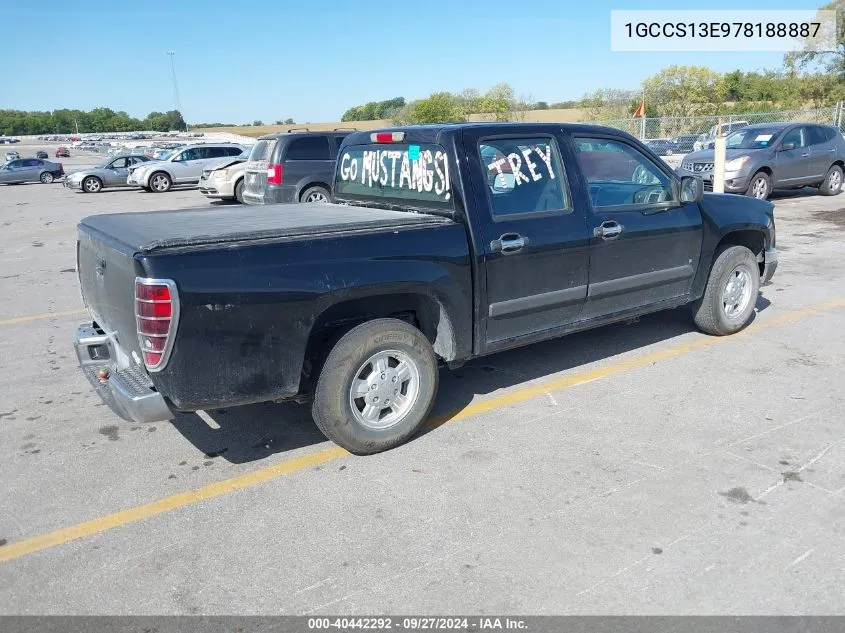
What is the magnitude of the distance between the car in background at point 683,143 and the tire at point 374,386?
26160mm

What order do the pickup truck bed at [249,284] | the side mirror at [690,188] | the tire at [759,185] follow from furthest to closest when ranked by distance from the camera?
the tire at [759,185] → the side mirror at [690,188] → the pickup truck bed at [249,284]

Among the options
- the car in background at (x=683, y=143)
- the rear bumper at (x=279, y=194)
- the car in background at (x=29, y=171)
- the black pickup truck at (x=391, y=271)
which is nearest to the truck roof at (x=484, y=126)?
the black pickup truck at (x=391, y=271)

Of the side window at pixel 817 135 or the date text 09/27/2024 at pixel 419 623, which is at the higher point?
the side window at pixel 817 135

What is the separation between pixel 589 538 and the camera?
10.7 ft

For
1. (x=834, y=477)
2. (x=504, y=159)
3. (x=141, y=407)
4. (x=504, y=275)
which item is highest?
(x=504, y=159)

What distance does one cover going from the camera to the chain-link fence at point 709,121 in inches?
977

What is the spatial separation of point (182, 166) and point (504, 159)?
22.3 m

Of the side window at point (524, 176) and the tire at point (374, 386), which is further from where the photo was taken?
the side window at point (524, 176)

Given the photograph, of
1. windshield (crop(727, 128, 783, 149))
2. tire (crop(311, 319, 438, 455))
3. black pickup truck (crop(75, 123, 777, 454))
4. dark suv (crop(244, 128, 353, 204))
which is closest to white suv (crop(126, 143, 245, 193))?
dark suv (crop(244, 128, 353, 204))

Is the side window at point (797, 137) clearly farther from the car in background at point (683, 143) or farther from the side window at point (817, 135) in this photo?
the car in background at point (683, 143)

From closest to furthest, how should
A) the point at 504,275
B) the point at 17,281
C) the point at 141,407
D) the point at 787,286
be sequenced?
the point at 141,407, the point at 504,275, the point at 787,286, the point at 17,281

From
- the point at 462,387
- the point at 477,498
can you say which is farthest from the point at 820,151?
the point at 477,498

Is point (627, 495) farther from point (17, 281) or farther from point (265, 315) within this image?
point (17, 281)

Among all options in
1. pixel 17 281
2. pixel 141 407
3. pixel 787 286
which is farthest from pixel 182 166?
pixel 141 407
